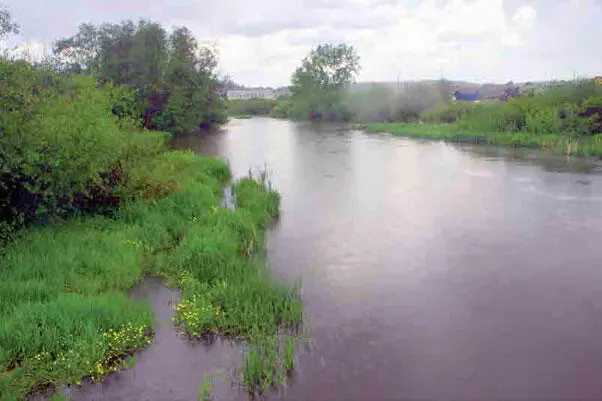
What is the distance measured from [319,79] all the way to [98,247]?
60.2 meters

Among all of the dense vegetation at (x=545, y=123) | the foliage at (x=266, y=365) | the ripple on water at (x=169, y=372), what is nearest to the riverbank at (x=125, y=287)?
the foliage at (x=266, y=365)

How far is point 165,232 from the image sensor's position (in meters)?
11.1

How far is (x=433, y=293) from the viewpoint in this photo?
9.48 m

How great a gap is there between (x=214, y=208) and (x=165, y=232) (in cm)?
177

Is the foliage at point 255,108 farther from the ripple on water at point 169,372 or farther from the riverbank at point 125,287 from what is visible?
the ripple on water at point 169,372

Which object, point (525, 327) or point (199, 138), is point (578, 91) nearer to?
point (199, 138)

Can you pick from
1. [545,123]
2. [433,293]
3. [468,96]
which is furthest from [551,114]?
[468,96]

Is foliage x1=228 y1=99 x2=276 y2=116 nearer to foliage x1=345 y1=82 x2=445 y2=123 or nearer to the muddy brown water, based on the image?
foliage x1=345 y1=82 x2=445 y2=123

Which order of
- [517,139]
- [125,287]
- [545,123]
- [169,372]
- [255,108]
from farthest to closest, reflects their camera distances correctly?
[255,108]
[545,123]
[517,139]
[125,287]
[169,372]

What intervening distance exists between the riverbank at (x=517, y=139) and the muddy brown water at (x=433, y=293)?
709 centimetres

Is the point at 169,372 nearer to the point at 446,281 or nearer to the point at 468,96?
the point at 446,281

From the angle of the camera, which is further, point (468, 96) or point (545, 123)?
point (468, 96)

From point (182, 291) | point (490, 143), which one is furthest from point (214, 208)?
point (490, 143)

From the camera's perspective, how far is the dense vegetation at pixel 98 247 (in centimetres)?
662
